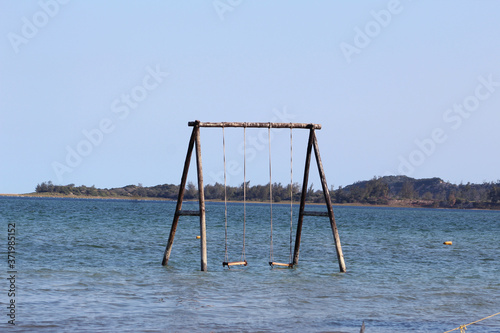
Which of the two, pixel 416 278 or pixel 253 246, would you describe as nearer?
pixel 416 278

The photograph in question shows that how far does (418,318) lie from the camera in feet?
48.6

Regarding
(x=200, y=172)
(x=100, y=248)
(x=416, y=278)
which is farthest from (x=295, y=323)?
(x=100, y=248)

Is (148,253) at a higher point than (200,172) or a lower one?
lower

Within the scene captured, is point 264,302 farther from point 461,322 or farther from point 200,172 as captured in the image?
point 200,172

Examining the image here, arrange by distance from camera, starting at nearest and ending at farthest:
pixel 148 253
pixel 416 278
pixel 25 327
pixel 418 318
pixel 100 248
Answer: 1. pixel 25 327
2. pixel 418 318
3. pixel 416 278
4. pixel 148 253
5. pixel 100 248

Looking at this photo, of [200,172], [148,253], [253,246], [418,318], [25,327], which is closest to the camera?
[25,327]

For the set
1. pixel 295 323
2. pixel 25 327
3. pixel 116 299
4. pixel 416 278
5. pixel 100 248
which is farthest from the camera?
pixel 100 248

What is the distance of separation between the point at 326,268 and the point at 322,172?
498 centimetres

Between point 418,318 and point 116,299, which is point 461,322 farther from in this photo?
point 116,299

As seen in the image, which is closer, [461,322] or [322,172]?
[461,322]

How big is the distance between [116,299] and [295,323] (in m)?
5.00

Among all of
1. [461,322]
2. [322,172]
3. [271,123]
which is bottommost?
[461,322]

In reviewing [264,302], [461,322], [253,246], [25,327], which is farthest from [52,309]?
[253,246]

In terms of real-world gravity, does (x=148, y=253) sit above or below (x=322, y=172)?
below
